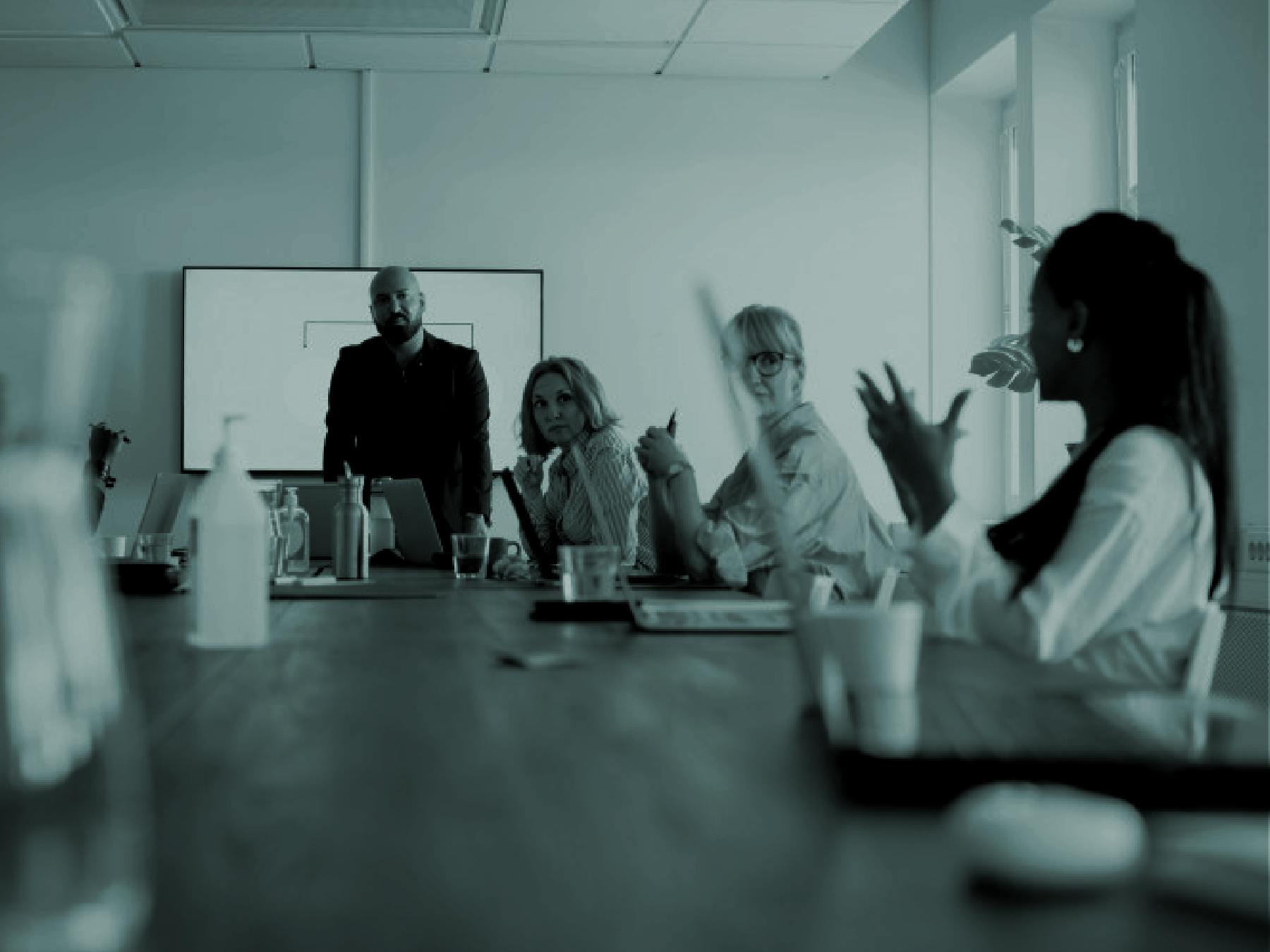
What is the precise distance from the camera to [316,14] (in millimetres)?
5137

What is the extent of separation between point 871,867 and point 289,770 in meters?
0.36

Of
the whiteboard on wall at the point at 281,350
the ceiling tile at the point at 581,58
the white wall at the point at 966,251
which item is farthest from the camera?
the white wall at the point at 966,251

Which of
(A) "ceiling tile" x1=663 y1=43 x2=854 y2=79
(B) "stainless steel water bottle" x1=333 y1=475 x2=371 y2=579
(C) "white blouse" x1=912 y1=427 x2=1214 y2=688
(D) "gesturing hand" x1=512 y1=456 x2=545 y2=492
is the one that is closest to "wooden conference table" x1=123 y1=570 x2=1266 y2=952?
(C) "white blouse" x1=912 y1=427 x2=1214 y2=688

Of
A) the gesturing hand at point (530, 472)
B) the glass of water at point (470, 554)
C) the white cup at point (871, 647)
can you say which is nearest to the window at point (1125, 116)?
the gesturing hand at point (530, 472)

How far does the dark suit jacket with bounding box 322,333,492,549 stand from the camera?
4520mm

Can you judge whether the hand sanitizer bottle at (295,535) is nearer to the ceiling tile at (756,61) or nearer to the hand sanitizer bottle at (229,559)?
the hand sanitizer bottle at (229,559)

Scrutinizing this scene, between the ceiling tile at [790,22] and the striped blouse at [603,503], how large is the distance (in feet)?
6.78

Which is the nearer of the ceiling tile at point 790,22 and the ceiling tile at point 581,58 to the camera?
the ceiling tile at point 790,22

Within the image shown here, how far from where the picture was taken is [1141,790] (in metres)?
0.70

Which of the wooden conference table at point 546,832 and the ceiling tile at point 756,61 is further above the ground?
the ceiling tile at point 756,61

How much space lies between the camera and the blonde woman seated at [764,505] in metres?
2.88

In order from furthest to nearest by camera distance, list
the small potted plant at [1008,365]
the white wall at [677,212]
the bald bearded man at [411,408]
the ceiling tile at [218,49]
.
Result: 1. the white wall at [677,212]
2. the ceiling tile at [218,49]
3. the bald bearded man at [411,408]
4. the small potted plant at [1008,365]

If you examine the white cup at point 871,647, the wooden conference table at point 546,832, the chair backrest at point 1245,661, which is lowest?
the chair backrest at point 1245,661

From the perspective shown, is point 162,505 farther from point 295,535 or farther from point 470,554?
point 470,554
